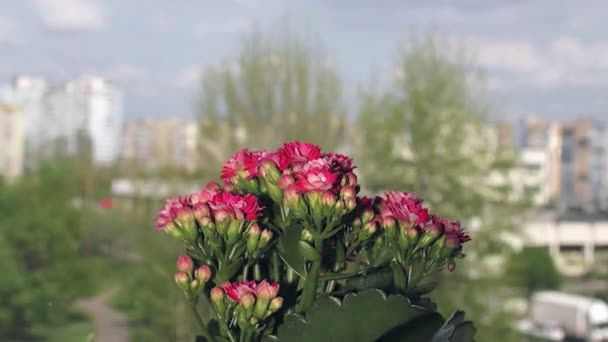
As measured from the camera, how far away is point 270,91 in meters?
21.7

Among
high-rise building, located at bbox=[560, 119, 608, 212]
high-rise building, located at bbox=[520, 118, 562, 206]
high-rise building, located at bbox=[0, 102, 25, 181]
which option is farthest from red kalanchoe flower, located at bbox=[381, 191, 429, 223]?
high-rise building, located at bbox=[560, 119, 608, 212]

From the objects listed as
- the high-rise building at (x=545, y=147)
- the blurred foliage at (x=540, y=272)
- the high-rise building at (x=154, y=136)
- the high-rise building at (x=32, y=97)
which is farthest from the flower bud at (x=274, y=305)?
the high-rise building at (x=32, y=97)

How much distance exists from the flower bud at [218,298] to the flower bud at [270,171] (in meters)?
0.21

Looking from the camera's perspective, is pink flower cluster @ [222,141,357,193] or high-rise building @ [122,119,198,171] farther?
high-rise building @ [122,119,198,171]

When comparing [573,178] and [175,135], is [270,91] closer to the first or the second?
[573,178]

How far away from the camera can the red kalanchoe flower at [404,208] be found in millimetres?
1467

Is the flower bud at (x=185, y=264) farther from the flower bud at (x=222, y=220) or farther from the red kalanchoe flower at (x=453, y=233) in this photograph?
the red kalanchoe flower at (x=453, y=233)

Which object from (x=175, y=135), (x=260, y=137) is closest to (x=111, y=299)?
(x=260, y=137)

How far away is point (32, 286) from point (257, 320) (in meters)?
26.3

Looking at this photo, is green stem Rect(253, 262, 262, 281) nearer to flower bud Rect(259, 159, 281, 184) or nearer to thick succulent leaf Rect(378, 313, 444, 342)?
flower bud Rect(259, 159, 281, 184)

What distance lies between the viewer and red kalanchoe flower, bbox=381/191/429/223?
1.47 m

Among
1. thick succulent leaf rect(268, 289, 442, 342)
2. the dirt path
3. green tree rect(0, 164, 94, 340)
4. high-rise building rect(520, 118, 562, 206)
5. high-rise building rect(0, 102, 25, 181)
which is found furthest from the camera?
high-rise building rect(520, 118, 562, 206)

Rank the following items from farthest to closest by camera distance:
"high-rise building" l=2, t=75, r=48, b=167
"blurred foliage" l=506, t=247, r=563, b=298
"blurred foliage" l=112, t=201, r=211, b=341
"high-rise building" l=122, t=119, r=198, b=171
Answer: "high-rise building" l=2, t=75, r=48, b=167
"high-rise building" l=122, t=119, r=198, b=171
"blurred foliage" l=506, t=247, r=563, b=298
"blurred foliage" l=112, t=201, r=211, b=341

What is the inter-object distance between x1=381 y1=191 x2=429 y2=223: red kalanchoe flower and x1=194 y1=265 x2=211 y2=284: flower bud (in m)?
0.33
